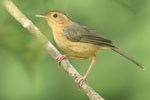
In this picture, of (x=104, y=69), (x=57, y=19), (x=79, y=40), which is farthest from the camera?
(x=104, y=69)

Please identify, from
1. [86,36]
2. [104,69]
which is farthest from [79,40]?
[104,69]

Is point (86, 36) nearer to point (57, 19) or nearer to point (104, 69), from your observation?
point (57, 19)

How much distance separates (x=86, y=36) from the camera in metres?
3.72

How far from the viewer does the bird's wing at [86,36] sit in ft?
11.7

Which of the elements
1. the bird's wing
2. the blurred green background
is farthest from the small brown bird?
the blurred green background

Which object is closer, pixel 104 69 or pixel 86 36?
pixel 86 36

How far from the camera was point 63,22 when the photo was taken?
13.5 ft

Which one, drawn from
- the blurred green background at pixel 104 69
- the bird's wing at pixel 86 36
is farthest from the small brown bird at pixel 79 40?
the blurred green background at pixel 104 69

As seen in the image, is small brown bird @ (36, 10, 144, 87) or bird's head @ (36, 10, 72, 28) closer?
small brown bird @ (36, 10, 144, 87)

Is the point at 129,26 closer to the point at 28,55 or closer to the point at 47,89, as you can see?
the point at 47,89

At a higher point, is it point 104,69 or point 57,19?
point 57,19

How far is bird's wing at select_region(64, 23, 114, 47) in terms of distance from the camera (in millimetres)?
3564

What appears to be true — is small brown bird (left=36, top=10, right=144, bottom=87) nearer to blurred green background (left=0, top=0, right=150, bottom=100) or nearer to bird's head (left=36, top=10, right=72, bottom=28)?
bird's head (left=36, top=10, right=72, bottom=28)

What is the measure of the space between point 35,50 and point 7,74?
2.49 metres
